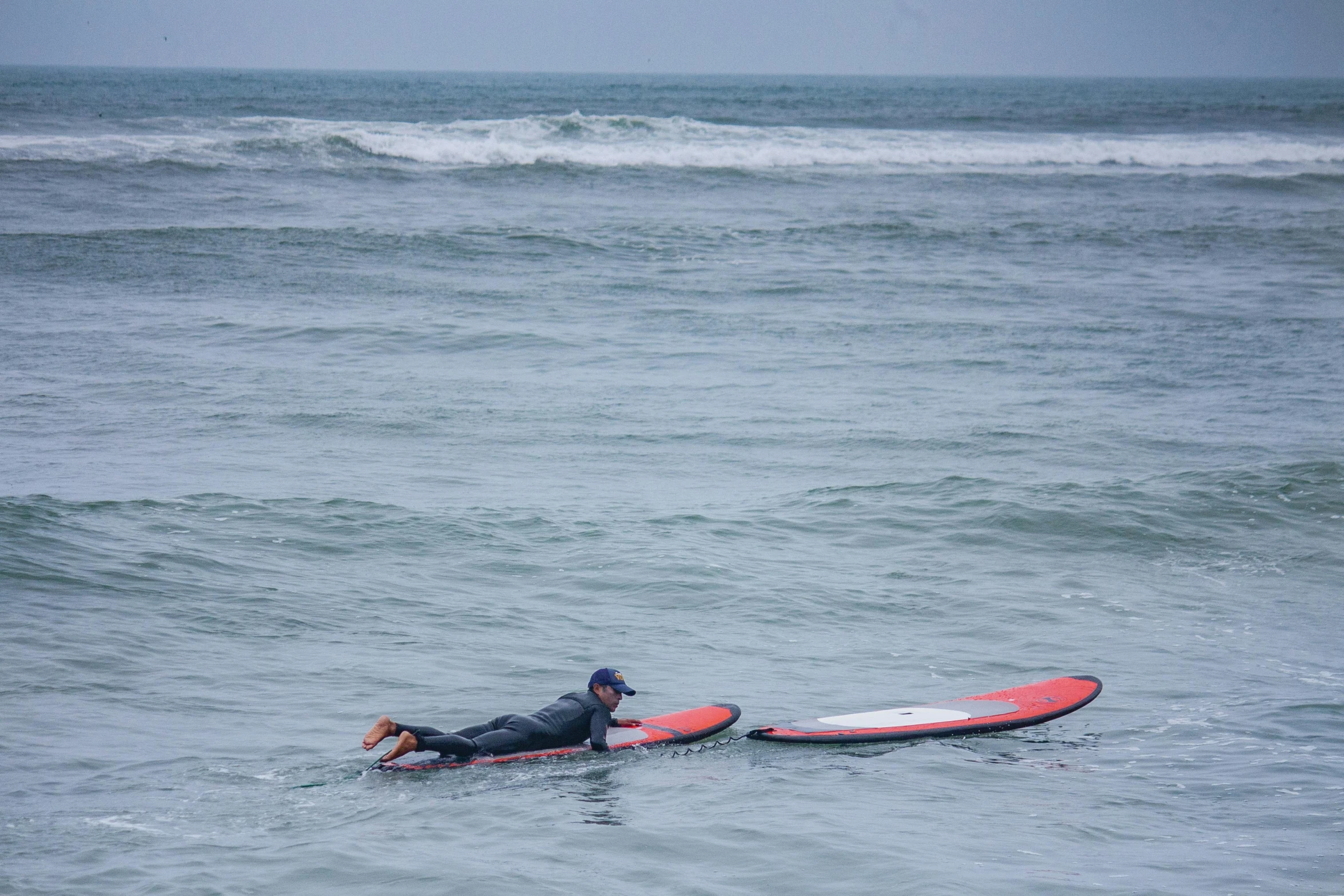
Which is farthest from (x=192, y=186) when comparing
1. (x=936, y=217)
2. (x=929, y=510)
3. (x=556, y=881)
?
(x=556, y=881)

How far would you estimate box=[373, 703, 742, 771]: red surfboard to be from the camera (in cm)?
803

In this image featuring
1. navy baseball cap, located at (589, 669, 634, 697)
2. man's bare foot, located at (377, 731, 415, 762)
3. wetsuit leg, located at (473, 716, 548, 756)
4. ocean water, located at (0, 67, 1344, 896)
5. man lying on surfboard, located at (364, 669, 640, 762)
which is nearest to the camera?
ocean water, located at (0, 67, 1344, 896)

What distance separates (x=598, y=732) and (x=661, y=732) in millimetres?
457

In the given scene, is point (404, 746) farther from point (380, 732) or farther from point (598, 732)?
point (598, 732)

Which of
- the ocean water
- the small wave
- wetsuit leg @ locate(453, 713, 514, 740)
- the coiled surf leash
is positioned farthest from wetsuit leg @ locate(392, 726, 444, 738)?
the small wave

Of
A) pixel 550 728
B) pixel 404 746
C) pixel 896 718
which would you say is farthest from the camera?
pixel 896 718

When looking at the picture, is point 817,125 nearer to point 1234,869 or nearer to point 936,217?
point 936,217

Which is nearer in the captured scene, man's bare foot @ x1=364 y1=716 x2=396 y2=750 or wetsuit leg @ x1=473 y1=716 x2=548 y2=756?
man's bare foot @ x1=364 y1=716 x2=396 y2=750

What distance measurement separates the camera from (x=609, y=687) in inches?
322

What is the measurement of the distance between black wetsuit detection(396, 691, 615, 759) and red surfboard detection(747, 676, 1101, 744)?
109 cm

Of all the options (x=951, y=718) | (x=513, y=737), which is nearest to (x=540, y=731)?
(x=513, y=737)

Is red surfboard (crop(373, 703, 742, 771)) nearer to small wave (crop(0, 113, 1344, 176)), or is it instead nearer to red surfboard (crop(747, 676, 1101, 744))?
red surfboard (crop(747, 676, 1101, 744))

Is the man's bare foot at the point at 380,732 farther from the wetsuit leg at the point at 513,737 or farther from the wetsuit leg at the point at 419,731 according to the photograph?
the wetsuit leg at the point at 513,737

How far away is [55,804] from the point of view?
7.07 meters
